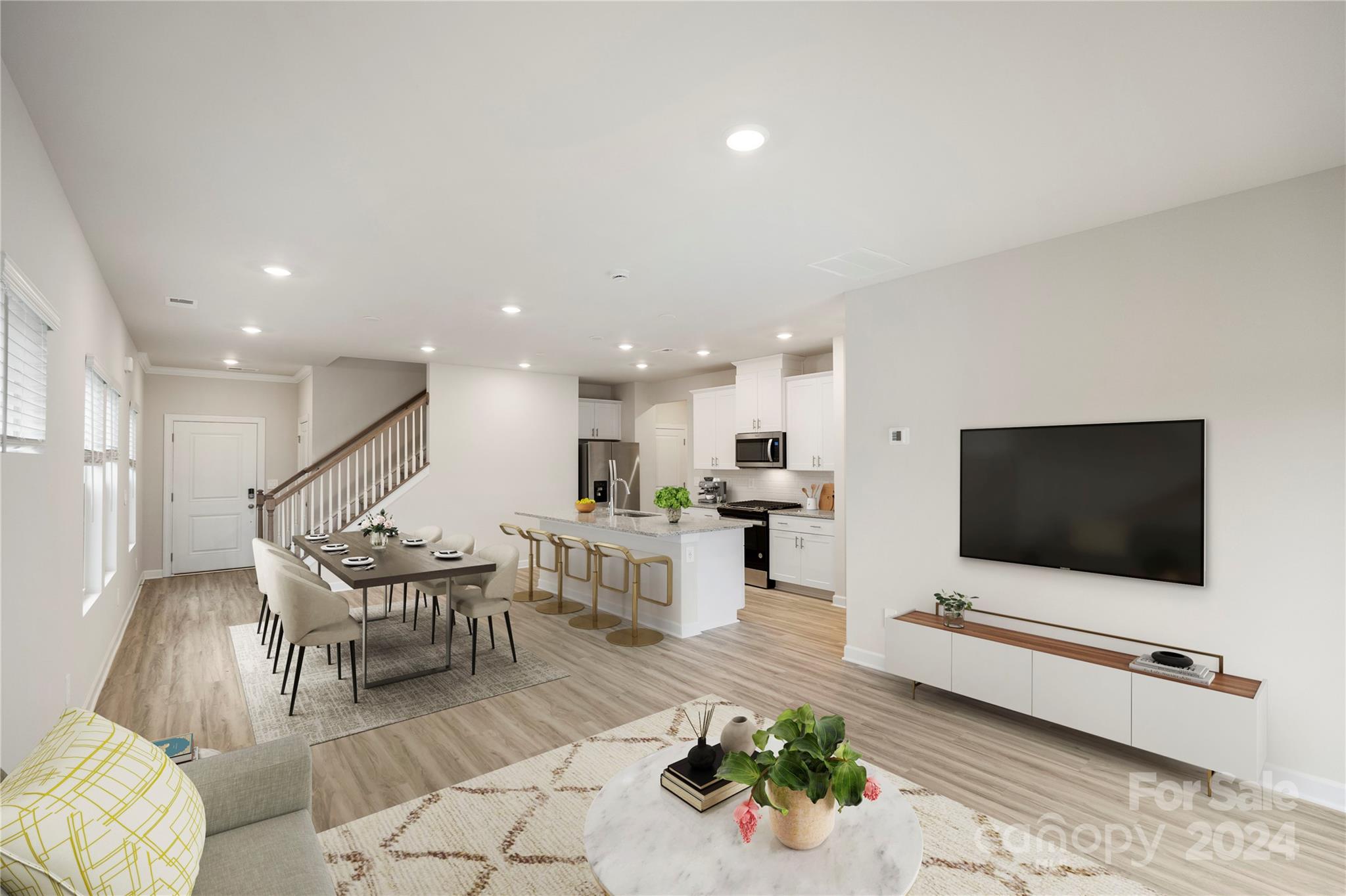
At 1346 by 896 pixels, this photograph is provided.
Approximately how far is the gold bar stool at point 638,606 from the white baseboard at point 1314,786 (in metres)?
3.57

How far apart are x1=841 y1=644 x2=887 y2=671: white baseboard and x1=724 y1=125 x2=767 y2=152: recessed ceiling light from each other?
3.39 meters

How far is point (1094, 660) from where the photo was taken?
3143 mm

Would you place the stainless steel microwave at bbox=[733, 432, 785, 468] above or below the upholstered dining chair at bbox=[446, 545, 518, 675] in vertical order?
above

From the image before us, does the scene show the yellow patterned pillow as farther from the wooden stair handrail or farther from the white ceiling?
the wooden stair handrail

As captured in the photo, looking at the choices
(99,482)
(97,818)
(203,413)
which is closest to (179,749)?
(97,818)

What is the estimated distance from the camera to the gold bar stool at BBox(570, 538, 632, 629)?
5.53 meters

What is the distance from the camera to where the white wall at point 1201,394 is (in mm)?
2725

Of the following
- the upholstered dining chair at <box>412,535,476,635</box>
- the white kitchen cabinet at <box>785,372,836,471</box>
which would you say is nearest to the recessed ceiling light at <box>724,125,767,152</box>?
the upholstered dining chair at <box>412,535,476,635</box>

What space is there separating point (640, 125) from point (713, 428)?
6108 mm

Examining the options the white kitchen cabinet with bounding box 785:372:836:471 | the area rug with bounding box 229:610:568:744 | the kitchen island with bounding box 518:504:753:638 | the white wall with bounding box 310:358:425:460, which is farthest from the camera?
the white wall with bounding box 310:358:425:460

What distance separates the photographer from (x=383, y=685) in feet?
13.6

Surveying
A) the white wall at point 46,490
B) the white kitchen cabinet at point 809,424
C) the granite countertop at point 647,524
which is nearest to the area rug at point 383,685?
the white wall at point 46,490

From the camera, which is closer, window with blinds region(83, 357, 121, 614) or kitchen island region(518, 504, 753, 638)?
window with blinds region(83, 357, 121, 614)

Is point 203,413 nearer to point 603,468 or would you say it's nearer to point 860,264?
point 603,468
